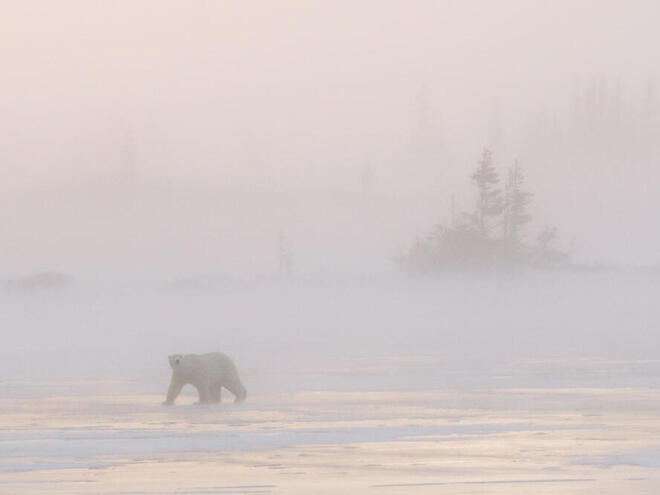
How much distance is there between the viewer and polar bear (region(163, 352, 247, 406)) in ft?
114

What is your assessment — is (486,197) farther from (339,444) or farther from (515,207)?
(339,444)

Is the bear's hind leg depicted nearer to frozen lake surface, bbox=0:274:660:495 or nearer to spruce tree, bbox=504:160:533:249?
frozen lake surface, bbox=0:274:660:495

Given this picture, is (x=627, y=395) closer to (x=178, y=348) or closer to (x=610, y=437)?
(x=610, y=437)

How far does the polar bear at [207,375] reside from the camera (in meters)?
34.8

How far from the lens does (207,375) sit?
35.0 m

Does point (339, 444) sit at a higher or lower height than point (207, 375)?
higher

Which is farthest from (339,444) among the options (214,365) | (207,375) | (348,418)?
(214,365)

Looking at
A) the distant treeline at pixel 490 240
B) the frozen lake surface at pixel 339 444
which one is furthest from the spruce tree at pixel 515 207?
the frozen lake surface at pixel 339 444

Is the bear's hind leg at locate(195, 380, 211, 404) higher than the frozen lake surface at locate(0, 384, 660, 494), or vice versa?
the frozen lake surface at locate(0, 384, 660, 494)

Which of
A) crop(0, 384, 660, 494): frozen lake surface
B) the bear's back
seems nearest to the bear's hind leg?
the bear's back

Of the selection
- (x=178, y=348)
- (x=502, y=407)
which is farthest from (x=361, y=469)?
(x=178, y=348)

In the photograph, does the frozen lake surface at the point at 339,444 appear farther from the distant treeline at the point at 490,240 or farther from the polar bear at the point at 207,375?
the distant treeline at the point at 490,240

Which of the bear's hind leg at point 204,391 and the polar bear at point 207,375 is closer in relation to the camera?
the polar bear at point 207,375

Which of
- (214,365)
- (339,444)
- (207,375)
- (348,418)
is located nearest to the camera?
(339,444)
